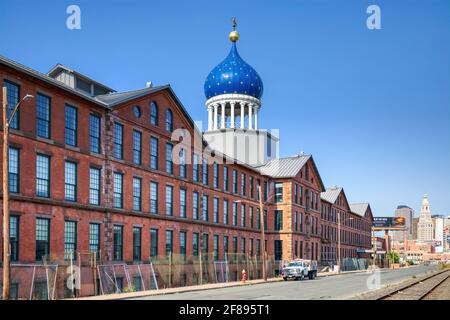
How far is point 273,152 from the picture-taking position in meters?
80.9

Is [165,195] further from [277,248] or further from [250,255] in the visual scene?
[277,248]

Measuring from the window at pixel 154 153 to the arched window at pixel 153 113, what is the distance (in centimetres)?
130

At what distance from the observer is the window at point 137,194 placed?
40.9 meters

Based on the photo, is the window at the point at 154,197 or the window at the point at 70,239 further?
the window at the point at 154,197

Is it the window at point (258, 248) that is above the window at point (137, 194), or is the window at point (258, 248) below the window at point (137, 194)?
below

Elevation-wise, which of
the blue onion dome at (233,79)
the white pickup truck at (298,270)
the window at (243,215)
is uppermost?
the blue onion dome at (233,79)

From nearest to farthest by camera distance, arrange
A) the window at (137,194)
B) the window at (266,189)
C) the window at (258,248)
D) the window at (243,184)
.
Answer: the window at (137,194) < the window at (243,184) < the window at (258,248) < the window at (266,189)

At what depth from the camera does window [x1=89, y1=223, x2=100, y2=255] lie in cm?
3566

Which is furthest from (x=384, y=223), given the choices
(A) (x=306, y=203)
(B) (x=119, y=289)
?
(B) (x=119, y=289)

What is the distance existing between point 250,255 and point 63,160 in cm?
3415

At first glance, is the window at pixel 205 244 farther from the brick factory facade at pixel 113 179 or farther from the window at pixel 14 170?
the window at pixel 14 170

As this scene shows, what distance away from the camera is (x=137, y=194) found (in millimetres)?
41281

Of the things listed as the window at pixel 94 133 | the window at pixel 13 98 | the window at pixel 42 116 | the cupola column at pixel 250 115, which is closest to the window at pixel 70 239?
the window at pixel 94 133

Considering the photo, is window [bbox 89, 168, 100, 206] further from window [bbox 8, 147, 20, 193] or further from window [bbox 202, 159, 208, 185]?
window [bbox 202, 159, 208, 185]
